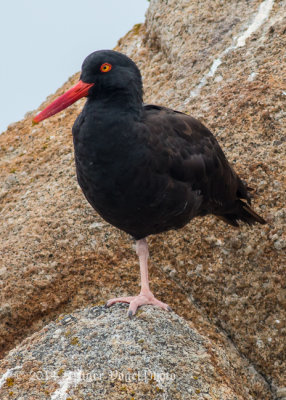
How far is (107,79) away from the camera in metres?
5.36

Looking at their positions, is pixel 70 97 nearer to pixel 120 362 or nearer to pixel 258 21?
pixel 120 362

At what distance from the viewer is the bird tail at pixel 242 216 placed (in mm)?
6555

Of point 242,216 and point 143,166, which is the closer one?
point 143,166

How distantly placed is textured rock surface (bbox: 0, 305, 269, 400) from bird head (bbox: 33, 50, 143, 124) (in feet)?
7.15

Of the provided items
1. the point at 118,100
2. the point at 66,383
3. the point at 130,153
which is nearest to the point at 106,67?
the point at 118,100

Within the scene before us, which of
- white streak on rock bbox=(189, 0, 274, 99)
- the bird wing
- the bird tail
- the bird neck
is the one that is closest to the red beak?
the bird neck

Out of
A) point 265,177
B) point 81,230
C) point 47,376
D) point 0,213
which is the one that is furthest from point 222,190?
point 0,213

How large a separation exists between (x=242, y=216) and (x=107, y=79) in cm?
237

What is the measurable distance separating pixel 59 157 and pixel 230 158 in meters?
2.61

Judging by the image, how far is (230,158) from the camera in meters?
7.24

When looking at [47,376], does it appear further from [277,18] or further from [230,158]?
[277,18]

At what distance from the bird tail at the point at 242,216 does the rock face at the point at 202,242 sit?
0.15 meters

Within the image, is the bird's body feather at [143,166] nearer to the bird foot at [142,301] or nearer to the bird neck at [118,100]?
the bird neck at [118,100]

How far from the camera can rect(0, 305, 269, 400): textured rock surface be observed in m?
4.71
